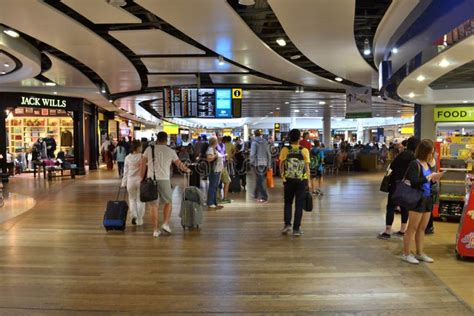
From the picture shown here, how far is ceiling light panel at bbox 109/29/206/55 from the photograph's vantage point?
6.64 meters

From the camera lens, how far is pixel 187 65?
9.39m

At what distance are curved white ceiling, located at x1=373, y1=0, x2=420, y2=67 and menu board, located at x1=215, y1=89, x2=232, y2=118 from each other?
367 centimetres

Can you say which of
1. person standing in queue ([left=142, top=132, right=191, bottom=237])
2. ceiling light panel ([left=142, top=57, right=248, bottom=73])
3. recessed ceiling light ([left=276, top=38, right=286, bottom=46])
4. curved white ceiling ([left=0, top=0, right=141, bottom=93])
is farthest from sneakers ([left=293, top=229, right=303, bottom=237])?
curved white ceiling ([left=0, top=0, right=141, bottom=93])

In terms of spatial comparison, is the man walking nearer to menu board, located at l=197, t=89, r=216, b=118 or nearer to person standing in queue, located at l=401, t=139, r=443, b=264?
menu board, located at l=197, t=89, r=216, b=118

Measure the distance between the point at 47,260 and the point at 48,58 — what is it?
5.32 metres

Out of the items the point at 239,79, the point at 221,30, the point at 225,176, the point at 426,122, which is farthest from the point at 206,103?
the point at 426,122

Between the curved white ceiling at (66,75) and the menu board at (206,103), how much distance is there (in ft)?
9.69

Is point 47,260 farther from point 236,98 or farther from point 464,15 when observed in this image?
point 236,98

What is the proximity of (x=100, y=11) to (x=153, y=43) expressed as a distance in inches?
75.3

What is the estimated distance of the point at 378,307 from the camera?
12.0ft

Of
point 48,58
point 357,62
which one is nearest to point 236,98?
point 357,62

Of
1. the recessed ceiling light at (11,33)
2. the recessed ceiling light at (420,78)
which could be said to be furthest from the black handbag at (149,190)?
the recessed ceiling light at (420,78)

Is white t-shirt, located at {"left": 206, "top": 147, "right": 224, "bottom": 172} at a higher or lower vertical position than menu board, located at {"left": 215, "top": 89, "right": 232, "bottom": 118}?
lower

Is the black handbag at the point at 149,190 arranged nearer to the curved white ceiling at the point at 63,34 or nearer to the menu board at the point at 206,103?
the curved white ceiling at the point at 63,34
